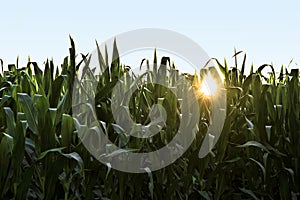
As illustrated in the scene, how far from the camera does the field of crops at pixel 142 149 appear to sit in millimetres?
2057

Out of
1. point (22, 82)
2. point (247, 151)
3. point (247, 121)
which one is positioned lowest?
point (247, 151)

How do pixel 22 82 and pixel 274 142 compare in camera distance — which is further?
pixel 22 82

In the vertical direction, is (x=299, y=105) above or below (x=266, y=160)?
above

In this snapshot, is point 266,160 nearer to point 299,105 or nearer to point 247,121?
point 247,121

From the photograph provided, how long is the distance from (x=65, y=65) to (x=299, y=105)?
1.33 m

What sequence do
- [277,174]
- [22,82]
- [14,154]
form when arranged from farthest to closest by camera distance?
[22,82] → [277,174] → [14,154]

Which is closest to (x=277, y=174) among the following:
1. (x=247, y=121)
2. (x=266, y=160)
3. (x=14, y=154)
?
(x=266, y=160)

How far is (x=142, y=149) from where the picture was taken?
2.20 meters

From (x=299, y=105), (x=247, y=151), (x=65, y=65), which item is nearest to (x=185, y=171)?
(x=247, y=151)

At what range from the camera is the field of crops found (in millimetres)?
2057

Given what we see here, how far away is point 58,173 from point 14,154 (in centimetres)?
21

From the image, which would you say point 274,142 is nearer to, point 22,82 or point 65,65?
point 65,65

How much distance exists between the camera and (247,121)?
2365 millimetres

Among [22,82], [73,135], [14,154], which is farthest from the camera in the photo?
[22,82]
